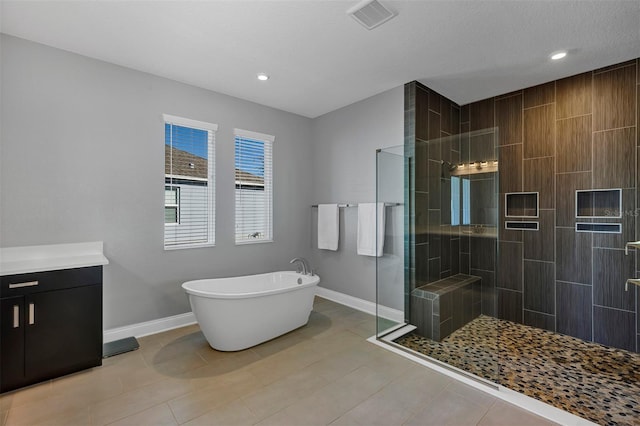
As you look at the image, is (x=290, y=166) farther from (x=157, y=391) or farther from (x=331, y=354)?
(x=157, y=391)

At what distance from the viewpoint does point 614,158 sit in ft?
9.25

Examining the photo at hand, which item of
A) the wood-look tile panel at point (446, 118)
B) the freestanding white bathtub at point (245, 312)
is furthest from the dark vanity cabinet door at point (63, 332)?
the wood-look tile panel at point (446, 118)

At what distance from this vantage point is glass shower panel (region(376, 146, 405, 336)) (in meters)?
3.12

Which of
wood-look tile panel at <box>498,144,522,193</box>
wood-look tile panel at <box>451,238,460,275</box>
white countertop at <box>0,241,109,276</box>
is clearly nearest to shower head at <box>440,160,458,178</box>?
wood-look tile panel at <box>451,238,460,275</box>

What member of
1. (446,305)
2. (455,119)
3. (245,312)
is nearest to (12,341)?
(245,312)

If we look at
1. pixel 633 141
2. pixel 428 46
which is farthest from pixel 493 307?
pixel 428 46

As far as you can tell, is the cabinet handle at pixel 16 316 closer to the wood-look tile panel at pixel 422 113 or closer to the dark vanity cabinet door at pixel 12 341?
the dark vanity cabinet door at pixel 12 341

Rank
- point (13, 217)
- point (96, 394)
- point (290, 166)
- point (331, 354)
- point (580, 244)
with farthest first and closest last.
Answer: point (290, 166) < point (580, 244) < point (331, 354) < point (13, 217) < point (96, 394)

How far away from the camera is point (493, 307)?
2645 mm

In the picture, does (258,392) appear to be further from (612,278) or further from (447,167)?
(612,278)

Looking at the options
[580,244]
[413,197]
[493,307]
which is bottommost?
[493,307]

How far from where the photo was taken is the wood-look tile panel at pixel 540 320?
320 centimetres

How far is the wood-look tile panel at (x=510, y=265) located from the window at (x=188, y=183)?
143 inches

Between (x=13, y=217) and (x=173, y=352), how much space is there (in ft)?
5.74
